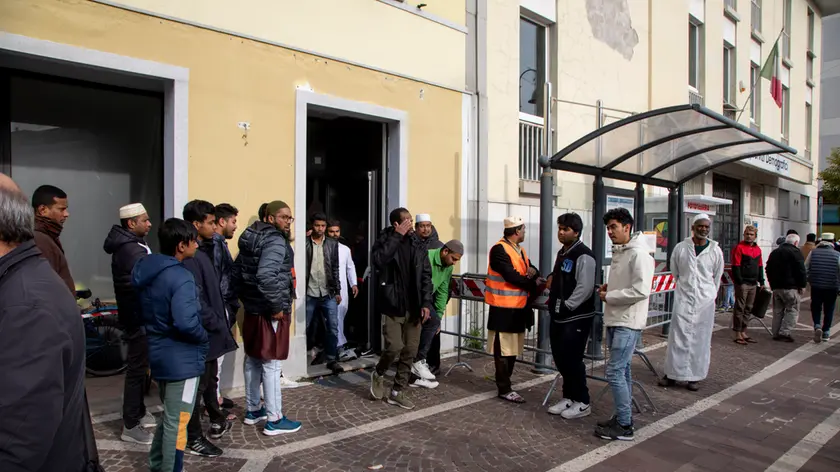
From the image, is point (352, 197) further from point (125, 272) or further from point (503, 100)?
point (125, 272)

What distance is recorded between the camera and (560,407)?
17.5 feet

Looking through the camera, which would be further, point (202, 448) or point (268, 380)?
point (268, 380)

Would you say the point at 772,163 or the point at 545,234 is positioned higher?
the point at 772,163

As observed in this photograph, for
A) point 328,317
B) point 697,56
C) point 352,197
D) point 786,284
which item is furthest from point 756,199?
point 328,317

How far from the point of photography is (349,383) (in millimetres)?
6395

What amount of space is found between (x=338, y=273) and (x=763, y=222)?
16.4m

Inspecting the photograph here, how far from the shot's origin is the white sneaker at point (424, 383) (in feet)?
20.4

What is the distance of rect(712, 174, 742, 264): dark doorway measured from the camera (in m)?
16.0

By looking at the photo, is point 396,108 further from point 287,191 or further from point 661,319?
point 661,319

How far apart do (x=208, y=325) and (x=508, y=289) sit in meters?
2.79

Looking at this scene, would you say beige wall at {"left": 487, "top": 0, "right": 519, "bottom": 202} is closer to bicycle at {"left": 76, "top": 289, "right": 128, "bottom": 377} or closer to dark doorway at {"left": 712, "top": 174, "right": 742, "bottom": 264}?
bicycle at {"left": 76, "top": 289, "right": 128, "bottom": 377}

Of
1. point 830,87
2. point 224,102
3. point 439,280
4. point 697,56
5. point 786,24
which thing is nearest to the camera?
point 224,102

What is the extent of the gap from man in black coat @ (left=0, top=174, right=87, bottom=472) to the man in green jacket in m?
4.54

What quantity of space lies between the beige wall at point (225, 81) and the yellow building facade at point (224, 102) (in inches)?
0.4
